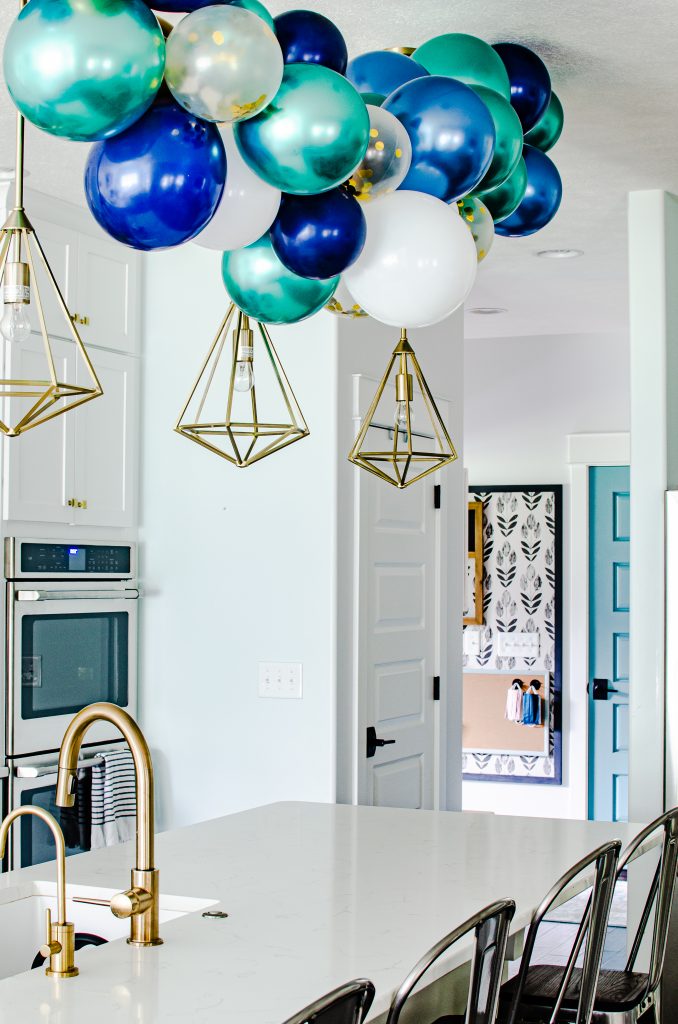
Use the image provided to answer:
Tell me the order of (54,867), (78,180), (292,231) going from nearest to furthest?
1. (292,231)
2. (54,867)
3. (78,180)

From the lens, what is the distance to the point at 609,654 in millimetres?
6422

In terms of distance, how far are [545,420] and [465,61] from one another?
4.27 m

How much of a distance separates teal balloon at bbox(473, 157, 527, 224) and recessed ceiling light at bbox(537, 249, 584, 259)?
80.2 inches

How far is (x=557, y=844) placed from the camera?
2.70m

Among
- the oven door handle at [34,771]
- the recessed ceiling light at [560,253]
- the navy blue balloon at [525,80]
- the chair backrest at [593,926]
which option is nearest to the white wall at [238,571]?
the oven door handle at [34,771]

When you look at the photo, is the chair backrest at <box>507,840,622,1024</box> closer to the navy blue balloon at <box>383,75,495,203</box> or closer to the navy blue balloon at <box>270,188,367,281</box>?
the navy blue balloon at <box>270,188,367,281</box>

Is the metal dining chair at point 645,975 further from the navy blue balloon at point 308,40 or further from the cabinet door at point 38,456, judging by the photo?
the cabinet door at point 38,456

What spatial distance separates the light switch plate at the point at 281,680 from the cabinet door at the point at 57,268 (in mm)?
1260

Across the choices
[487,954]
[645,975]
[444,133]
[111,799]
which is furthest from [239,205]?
[111,799]

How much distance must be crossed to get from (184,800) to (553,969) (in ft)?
6.15

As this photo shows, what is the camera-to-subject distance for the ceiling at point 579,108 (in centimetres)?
268

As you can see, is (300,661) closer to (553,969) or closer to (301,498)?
(301,498)

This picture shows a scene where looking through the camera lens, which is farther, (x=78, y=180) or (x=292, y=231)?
(x=78, y=180)

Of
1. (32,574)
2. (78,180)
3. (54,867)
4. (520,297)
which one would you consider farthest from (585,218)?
(54,867)
